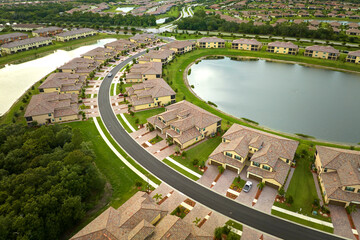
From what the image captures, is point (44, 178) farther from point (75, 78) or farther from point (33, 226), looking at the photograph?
point (75, 78)

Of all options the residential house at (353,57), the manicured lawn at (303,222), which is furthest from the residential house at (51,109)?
the residential house at (353,57)

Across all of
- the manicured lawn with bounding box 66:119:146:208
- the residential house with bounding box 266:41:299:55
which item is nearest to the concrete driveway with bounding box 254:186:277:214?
the manicured lawn with bounding box 66:119:146:208

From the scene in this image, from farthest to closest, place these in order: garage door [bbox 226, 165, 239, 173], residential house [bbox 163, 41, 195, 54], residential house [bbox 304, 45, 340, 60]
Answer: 1. residential house [bbox 163, 41, 195, 54]
2. residential house [bbox 304, 45, 340, 60]
3. garage door [bbox 226, 165, 239, 173]

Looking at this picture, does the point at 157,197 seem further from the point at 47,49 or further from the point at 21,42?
the point at 21,42

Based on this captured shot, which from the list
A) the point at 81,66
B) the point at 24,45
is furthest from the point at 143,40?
the point at 24,45

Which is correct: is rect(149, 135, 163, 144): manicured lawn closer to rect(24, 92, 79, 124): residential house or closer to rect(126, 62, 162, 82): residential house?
rect(24, 92, 79, 124): residential house

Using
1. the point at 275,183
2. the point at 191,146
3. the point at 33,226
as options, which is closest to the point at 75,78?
the point at 191,146
